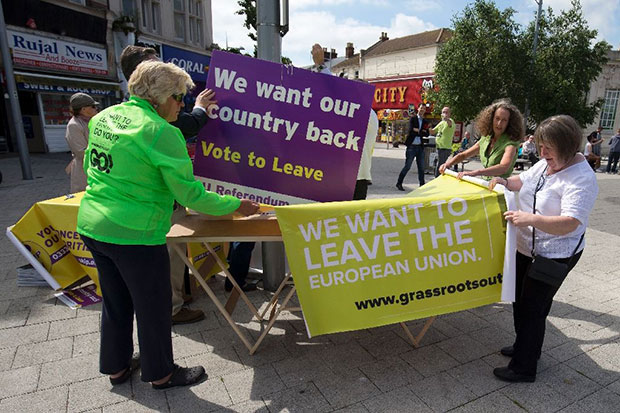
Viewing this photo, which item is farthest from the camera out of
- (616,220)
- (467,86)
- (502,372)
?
(467,86)

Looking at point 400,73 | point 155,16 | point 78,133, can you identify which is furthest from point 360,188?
point 400,73

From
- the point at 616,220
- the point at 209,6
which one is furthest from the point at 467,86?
the point at 616,220

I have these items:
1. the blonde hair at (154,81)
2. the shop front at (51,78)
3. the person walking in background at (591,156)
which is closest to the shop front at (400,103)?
the person walking in background at (591,156)

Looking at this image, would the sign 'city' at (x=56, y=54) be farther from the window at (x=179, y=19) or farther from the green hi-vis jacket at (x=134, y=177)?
the green hi-vis jacket at (x=134, y=177)

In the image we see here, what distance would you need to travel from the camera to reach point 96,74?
52.1ft

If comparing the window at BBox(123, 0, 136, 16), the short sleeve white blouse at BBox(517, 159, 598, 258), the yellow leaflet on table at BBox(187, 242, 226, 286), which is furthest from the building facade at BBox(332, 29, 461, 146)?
the short sleeve white blouse at BBox(517, 159, 598, 258)

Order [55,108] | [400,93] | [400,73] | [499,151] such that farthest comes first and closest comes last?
[400,73] < [400,93] < [55,108] < [499,151]

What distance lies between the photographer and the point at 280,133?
105 inches

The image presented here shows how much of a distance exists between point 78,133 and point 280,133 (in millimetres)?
2530

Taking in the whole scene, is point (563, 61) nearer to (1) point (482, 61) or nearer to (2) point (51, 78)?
(1) point (482, 61)

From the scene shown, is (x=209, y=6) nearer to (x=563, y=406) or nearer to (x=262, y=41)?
(x=262, y=41)

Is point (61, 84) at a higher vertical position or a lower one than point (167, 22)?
lower

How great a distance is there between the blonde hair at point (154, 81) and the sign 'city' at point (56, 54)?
14.0 m

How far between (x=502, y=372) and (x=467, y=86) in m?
20.6
